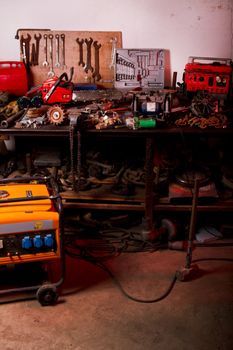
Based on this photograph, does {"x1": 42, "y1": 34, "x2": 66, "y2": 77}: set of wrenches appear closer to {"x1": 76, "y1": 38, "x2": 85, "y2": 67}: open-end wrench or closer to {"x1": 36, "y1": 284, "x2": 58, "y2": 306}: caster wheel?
{"x1": 76, "y1": 38, "x2": 85, "y2": 67}: open-end wrench

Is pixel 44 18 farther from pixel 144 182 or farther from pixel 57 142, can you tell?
pixel 144 182

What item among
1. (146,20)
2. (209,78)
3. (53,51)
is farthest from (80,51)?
(209,78)

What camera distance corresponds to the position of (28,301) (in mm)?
2469

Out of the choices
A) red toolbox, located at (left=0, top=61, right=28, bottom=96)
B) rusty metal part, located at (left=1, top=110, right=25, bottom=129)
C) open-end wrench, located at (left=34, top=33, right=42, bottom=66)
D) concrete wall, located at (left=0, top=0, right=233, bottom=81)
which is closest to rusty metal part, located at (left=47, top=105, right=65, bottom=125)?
rusty metal part, located at (left=1, top=110, right=25, bottom=129)

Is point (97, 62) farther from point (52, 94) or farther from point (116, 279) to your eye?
point (116, 279)

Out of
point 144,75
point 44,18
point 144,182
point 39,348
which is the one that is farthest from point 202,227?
point 44,18

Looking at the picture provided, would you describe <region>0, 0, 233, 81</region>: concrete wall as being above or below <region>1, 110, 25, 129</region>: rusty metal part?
above

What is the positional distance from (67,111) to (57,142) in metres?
0.70

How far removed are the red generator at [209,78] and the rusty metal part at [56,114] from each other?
971 millimetres

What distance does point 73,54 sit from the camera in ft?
10.9

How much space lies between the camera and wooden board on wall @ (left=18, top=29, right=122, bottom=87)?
3.28 meters

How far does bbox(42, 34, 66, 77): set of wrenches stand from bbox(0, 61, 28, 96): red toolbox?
0.19m

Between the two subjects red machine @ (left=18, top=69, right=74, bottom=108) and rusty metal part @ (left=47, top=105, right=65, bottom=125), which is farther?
red machine @ (left=18, top=69, right=74, bottom=108)

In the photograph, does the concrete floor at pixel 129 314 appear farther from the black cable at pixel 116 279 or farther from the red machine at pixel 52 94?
the red machine at pixel 52 94
